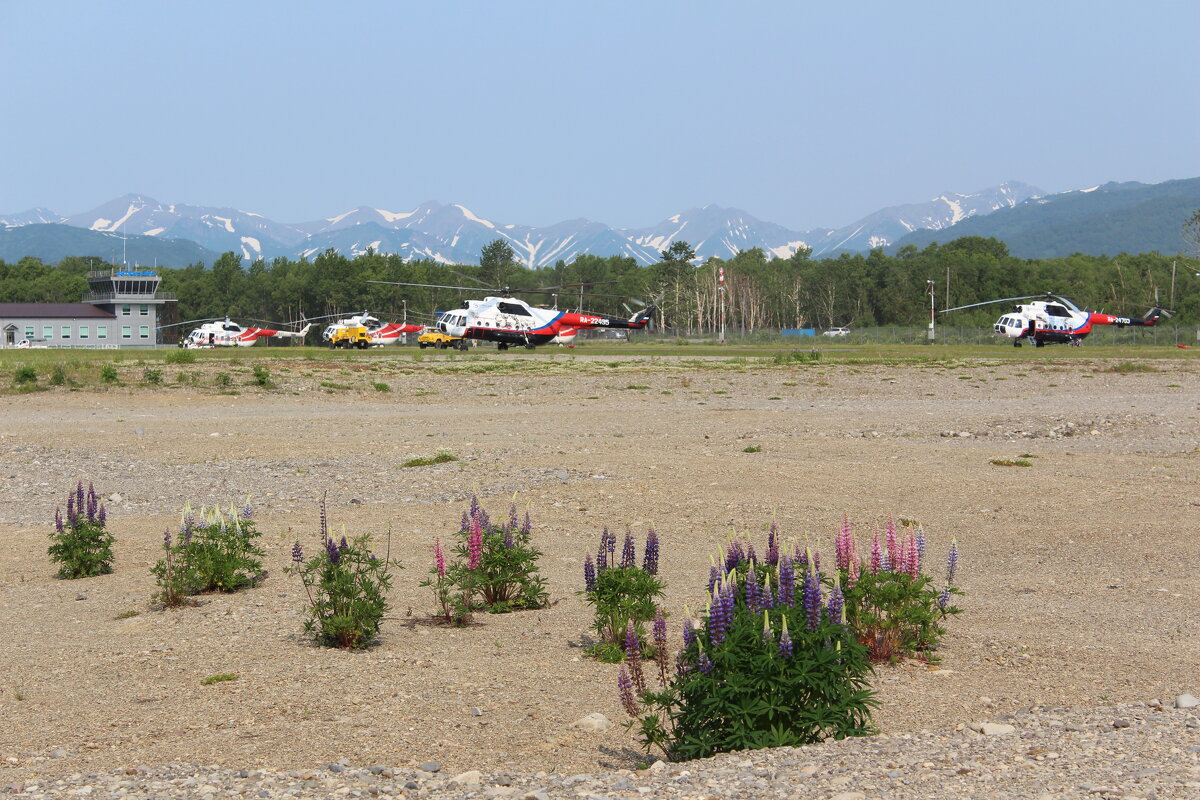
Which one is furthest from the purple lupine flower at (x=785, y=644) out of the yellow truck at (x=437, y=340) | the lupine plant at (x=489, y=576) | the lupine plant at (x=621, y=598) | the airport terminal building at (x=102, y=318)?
the airport terminal building at (x=102, y=318)

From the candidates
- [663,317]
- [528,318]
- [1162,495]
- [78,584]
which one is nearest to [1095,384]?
[1162,495]

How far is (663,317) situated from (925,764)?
13869cm

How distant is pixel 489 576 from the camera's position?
27.7 ft

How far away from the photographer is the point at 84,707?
628 cm

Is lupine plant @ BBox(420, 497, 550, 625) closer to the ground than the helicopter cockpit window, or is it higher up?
closer to the ground

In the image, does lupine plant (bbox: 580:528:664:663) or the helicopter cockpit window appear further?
the helicopter cockpit window

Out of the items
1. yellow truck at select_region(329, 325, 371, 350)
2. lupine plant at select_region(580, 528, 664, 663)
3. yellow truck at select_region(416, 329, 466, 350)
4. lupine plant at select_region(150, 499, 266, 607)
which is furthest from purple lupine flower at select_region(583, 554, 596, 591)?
yellow truck at select_region(329, 325, 371, 350)

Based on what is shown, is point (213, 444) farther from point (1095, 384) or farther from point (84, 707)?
point (1095, 384)

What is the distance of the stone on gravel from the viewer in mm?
5906

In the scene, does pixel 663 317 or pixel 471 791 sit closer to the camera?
pixel 471 791

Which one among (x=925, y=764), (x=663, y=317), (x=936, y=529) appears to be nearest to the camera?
(x=925, y=764)

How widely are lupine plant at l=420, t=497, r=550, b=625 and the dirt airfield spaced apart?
0.19 meters

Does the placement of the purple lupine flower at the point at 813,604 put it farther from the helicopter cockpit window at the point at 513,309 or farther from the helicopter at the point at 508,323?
the helicopter cockpit window at the point at 513,309

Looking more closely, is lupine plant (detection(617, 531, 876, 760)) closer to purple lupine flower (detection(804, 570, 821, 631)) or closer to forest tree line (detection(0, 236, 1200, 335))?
purple lupine flower (detection(804, 570, 821, 631))
